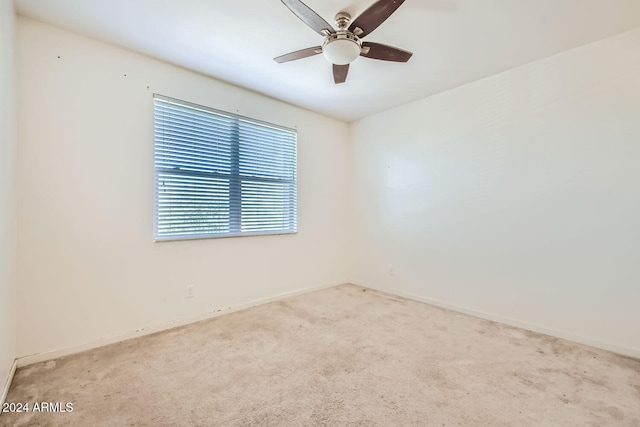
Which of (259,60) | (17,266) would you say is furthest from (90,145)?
(259,60)

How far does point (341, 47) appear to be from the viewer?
1918 millimetres

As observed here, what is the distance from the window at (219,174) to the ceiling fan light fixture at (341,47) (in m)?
1.48

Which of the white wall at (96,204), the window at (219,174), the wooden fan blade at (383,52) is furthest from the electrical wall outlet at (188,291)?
the wooden fan blade at (383,52)

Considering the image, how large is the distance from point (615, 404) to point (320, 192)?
10.5 ft

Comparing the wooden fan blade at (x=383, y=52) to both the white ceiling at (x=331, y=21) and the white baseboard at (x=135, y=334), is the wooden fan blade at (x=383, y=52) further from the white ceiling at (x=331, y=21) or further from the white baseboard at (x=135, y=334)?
the white baseboard at (x=135, y=334)

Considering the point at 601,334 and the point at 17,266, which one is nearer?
the point at 17,266

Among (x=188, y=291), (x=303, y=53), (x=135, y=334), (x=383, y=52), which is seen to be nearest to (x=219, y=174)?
(x=188, y=291)

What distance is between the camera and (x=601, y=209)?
7.39 ft

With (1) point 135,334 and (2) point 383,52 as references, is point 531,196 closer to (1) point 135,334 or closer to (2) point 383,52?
(2) point 383,52

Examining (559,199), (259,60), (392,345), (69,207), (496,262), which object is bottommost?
(392,345)

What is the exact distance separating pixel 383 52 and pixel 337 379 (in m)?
2.30

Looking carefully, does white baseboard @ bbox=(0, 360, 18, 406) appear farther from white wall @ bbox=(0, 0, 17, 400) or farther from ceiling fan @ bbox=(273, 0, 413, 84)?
ceiling fan @ bbox=(273, 0, 413, 84)

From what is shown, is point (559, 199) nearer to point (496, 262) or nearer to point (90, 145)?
point (496, 262)

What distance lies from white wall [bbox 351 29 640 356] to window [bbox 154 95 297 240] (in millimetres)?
1490
